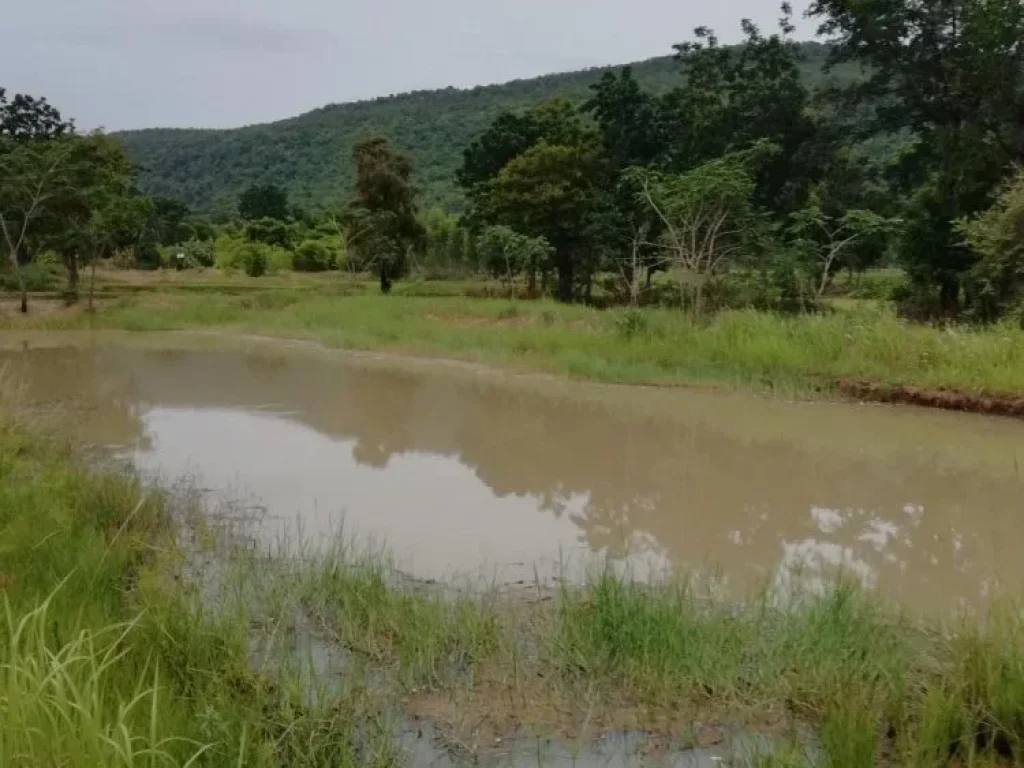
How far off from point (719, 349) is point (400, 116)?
189 feet

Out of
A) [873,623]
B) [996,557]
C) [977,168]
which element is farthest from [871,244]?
[873,623]

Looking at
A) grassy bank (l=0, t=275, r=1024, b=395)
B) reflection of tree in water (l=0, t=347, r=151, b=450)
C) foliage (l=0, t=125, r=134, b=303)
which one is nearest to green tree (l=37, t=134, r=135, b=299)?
foliage (l=0, t=125, r=134, b=303)

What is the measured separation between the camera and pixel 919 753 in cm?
285

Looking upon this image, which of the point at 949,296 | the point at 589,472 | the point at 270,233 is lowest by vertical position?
the point at 589,472

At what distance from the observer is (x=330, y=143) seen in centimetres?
6600

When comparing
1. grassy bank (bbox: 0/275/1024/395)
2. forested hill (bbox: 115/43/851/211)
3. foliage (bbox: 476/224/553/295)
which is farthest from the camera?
forested hill (bbox: 115/43/851/211)

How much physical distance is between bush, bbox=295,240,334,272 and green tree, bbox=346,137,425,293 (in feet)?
42.3

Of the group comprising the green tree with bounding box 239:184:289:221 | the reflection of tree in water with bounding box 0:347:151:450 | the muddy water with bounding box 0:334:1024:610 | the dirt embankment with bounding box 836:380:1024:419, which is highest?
the green tree with bounding box 239:184:289:221

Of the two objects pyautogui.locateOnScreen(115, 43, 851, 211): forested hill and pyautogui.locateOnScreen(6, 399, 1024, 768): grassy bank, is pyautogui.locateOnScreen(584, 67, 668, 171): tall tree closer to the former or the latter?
pyautogui.locateOnScreen(6, 399, 1024, 768): grassy bank

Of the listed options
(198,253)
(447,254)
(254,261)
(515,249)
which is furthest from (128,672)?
(198,253)

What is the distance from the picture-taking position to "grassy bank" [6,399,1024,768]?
8.79 feet

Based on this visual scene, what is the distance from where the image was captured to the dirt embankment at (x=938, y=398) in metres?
9.58

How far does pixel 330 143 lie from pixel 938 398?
6106 cm

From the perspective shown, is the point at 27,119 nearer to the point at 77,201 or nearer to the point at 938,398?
the point at 77,201
